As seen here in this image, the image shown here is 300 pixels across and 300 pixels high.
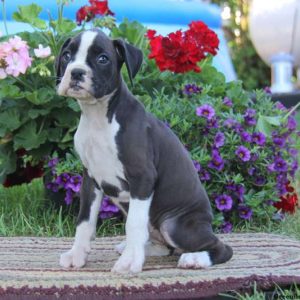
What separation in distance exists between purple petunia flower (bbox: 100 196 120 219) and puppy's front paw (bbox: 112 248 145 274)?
46.9 inches

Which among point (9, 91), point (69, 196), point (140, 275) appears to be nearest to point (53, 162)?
point (69, 196)

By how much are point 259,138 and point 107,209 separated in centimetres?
104

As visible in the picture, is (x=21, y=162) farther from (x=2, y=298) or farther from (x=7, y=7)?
(x=7, y=7)

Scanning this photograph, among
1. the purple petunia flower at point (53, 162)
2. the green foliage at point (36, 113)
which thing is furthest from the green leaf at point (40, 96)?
the purple petunia flower at point (53, 162)

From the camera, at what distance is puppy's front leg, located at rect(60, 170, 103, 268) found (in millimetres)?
3018

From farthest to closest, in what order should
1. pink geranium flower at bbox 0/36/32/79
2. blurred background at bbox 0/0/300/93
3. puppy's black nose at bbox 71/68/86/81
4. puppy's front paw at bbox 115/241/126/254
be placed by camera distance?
blurred background at bbox 0/0/300/93 < pink geranium flower at bbox 0/36/32/79 < puppy's front paw at bbox 115/241/126/254 < puppy's black nose at bbox 71/68/86/81

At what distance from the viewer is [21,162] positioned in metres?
4.68

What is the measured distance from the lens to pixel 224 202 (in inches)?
161

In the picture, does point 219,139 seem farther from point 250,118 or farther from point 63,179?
point 63,179

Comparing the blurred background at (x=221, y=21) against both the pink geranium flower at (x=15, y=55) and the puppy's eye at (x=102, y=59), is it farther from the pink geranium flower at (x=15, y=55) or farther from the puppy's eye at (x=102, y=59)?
the puppy's eye at (x=102, y=59)

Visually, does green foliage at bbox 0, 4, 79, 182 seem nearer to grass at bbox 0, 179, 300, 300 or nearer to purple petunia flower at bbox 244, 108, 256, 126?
grass at bbox 0, 179, 300, 300

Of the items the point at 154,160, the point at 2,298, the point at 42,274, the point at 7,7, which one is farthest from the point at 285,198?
the point at 7,7

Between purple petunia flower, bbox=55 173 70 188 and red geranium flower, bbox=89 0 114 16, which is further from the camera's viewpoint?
red geranium flower, bbox=89 0 114 16

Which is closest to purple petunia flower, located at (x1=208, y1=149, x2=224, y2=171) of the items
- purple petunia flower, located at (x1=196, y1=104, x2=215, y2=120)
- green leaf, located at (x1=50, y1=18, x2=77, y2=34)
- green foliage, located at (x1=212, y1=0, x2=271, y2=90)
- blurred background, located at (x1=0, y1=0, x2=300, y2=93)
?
purple petunia flower, located at (x1=196, y1=104, x2=215, y2=120)
